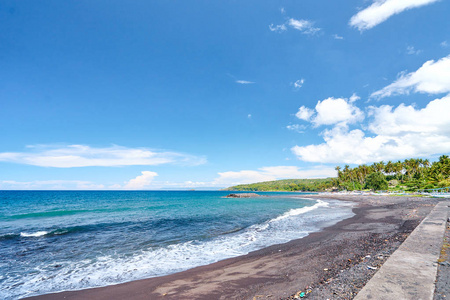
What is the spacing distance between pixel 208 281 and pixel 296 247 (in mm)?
6314

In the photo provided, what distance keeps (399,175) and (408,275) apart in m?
139

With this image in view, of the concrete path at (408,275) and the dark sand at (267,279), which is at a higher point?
the concrete path at (408,275)

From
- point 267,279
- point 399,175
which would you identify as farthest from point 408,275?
point 399,175

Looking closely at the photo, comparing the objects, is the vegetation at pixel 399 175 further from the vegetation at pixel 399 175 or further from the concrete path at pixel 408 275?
the concrete path at pixel 408 275

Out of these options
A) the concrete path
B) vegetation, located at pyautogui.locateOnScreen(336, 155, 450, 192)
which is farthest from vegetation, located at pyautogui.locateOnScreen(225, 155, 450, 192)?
the concrete path

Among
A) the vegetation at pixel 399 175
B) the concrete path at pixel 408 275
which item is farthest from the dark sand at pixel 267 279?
the vegetation at pixel 399 175

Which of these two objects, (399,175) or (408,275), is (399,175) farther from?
(408,275)

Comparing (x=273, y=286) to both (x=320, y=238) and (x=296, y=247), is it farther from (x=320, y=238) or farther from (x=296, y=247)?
(x=320, y=238)

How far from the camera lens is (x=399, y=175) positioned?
110 metres

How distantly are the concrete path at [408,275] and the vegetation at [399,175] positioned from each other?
70008 mm

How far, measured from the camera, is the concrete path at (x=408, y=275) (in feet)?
13.7

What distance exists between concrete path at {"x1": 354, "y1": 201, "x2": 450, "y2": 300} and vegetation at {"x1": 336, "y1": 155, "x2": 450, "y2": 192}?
70008mm

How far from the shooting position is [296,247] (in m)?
11.7

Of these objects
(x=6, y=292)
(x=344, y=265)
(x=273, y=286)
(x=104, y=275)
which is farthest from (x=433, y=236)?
(x=6, y=292)
